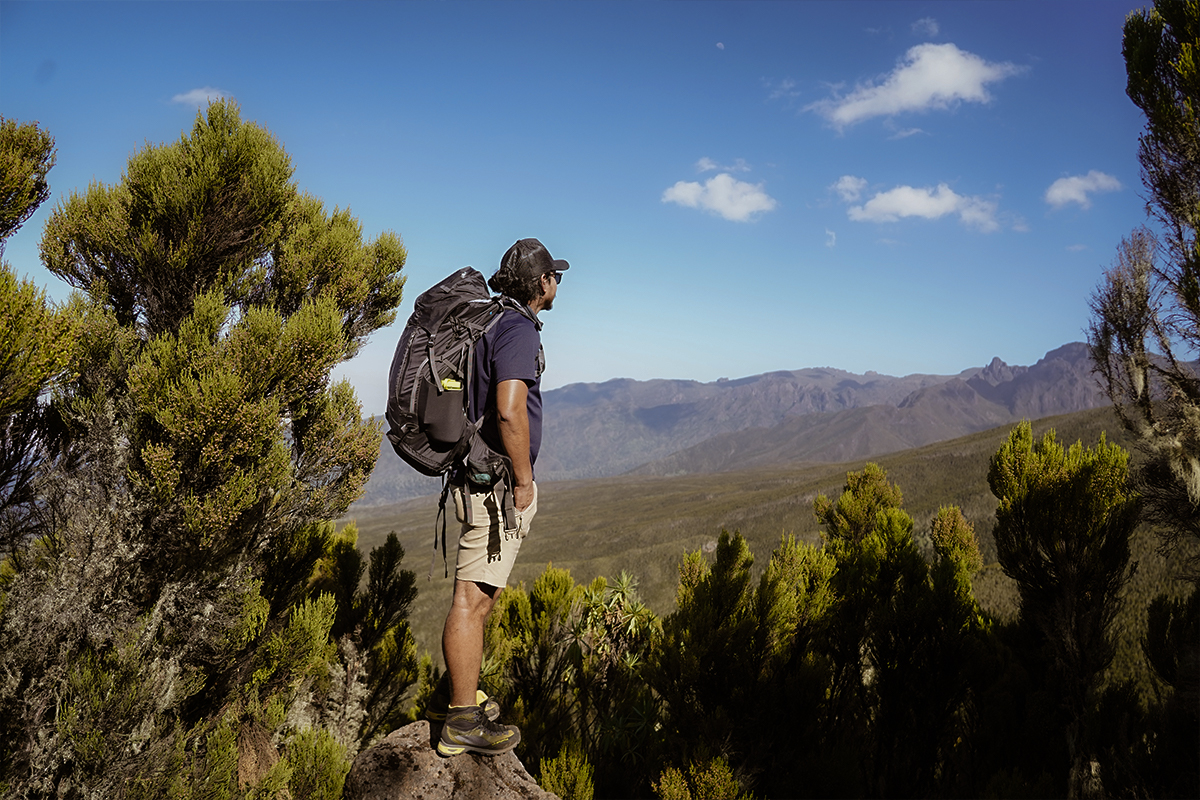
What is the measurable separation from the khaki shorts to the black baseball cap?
1.25 m

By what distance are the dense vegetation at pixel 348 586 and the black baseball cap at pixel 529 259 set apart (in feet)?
7.69

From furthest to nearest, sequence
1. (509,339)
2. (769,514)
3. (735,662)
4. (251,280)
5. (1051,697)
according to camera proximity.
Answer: (769,514) → (1051,697) → (735,662) → (251,280) → (509,339)

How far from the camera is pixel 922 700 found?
816 centimetres

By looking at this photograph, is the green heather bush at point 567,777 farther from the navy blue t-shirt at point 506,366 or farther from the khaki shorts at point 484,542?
the navy blue t-shirt at point 506,366

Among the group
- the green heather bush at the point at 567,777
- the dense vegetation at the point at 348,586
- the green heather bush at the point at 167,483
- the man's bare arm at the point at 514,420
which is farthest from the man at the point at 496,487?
the green heather bush at the point at 567,777

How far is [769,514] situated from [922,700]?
7745 centimetres

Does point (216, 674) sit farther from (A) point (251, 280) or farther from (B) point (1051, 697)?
(B) point (1051, 697)

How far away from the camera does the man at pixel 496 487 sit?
303 centimetres

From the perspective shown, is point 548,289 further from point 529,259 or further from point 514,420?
point 514,420

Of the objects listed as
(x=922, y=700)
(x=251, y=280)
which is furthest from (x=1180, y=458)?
(x=251, y=280)

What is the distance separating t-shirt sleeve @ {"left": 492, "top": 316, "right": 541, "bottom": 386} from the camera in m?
3.01

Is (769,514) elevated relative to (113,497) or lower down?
lower down

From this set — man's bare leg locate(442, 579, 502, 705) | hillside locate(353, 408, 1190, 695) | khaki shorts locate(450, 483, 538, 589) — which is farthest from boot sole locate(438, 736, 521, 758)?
hillside locate(353, 408, 1190, 695)

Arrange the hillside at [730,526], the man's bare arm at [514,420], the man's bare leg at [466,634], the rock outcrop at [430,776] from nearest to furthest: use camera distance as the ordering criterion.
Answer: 1. the man's bare arm at [514,420]
2. the man's bare leg at [466,634]
3. the rock outcrop at [430,776]
4. the hillside at [730,526]
